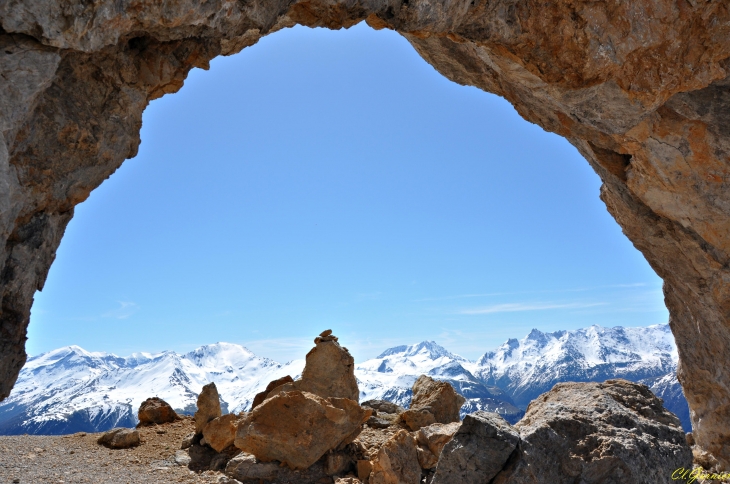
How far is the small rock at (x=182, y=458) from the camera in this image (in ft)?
41.6

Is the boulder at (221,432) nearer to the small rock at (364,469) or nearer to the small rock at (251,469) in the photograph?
the small rock at (251,469)

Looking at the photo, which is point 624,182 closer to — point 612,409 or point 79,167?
point 612,409

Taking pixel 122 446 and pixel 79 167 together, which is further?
pixel 122 446

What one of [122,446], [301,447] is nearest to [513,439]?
[301,447]

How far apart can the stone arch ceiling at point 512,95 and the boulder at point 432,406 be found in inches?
309

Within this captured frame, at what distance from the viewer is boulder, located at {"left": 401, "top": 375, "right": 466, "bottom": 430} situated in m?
15.7

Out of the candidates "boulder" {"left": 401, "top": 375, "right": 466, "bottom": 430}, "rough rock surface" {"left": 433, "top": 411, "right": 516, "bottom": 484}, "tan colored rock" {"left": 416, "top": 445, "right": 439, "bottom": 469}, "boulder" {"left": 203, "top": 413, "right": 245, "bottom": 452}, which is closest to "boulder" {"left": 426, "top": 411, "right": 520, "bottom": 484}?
"rough rock surface" {"left": 433, "top": 411, "right": 516, "bottom": 484}

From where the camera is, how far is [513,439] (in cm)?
649

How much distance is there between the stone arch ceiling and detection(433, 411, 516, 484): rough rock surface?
5.47 meters

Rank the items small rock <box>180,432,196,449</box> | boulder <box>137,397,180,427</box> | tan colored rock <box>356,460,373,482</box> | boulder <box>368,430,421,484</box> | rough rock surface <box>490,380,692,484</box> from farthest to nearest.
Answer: boulder <box>137,397,180,427</box>
small rock <box>180,432,196,449</box>
tan colored rock <box>356,460,373,482</box>
boulder <box>368,430,421,484</box>
rough rock surface <box>490,380,692,484</box>

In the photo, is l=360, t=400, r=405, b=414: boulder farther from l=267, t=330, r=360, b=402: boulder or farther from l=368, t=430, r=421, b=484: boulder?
l=368, t=430, r=421, b=484: boulder

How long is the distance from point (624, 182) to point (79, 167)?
13016mm

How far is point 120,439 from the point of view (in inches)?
574

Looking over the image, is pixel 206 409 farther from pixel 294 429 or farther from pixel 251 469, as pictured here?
pixel 294 429
